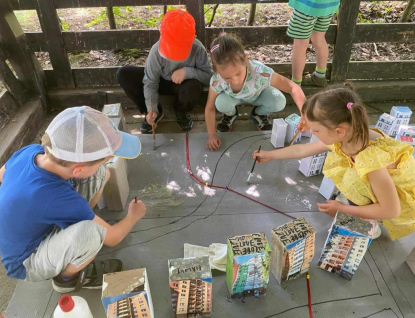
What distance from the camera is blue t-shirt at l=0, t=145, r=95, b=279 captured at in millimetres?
1327

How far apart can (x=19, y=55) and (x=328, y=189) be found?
2730mm

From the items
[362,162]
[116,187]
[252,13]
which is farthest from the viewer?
[252,13]

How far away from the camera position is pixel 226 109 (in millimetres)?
2734

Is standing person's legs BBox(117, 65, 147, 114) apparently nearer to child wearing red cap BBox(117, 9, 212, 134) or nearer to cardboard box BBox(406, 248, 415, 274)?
child wearing red cap BBox(117, 9, 212, 134)

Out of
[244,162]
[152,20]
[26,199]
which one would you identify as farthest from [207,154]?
[152,20]

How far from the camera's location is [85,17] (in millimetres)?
4699

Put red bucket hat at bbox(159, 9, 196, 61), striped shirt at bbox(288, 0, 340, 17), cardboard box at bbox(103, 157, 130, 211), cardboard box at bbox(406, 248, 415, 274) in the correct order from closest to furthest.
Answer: cardboard box at bbox(406, 248, 415, 274) → cardboard box at bbox(103, 157, 130, 211) → red bucket hat at bbox(159, 9, 196, 61) → striped shirt at bbox(288, 0, 340, 17)

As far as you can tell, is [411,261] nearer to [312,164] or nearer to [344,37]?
[312,164]

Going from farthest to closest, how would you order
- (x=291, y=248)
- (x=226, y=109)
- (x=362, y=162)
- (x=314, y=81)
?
(x=314, y=81), (x=226, y=109), (x=362, y=162), (x=291, y=248)

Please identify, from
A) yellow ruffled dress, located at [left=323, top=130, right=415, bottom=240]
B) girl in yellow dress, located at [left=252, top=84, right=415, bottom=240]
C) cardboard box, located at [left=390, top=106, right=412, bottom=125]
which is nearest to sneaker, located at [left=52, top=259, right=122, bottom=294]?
girl in yellow dress, located at [left=252, top=84, right=415, bottom=240]

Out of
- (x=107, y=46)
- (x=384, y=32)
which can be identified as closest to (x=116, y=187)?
(x=107, y=46)

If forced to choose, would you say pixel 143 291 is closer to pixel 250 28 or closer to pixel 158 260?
pixel 158 260

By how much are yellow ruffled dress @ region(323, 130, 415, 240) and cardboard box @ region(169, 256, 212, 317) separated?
0.87m

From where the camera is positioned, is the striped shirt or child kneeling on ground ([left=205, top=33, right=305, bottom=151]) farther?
the striped shirt
